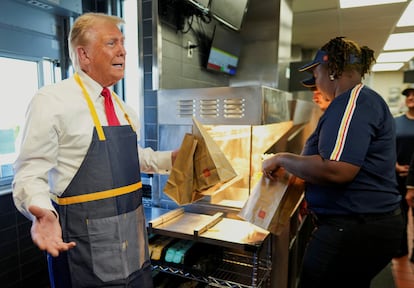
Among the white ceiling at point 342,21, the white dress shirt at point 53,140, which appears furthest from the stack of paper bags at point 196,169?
the white ceiling at point 342,21

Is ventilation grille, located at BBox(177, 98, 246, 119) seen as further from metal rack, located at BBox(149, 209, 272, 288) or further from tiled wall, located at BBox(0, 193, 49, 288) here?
tiled wall, located at BBox(0, 193, 49, 288)

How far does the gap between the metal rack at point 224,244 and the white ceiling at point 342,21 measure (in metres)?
2.51

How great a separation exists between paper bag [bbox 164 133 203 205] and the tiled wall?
3.98 feet

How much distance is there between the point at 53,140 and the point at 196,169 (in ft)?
2.08

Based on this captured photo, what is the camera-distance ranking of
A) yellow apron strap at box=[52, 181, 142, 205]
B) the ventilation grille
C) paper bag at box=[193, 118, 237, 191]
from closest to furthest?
yellow apron strap at box=[52, 181, 142, 205] → paper bag at box=[193, 118, 237, 191] → the ventilation grille

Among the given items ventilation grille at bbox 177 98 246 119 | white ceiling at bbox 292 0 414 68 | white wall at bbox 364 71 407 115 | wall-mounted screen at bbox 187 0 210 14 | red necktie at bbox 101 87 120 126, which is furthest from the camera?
white wall at bbox 364 71 407 115

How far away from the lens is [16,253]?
6.59 ft

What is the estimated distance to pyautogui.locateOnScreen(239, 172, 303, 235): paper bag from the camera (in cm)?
140

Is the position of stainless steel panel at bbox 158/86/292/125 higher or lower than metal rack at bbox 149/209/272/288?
higher

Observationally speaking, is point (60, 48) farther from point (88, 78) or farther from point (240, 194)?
point (240, 194)

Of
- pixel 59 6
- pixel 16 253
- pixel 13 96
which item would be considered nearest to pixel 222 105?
pixel 59 6

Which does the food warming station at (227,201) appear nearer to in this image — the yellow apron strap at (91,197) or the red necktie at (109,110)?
the yellow apron strap at (91,197)

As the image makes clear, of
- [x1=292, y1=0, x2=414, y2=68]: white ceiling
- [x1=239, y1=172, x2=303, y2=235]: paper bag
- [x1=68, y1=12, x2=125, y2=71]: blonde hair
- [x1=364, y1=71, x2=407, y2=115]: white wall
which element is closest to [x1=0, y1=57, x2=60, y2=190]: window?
[x1=68, y1=12, x2=125, y2=71]: blonde hair

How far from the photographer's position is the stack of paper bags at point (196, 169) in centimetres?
139
